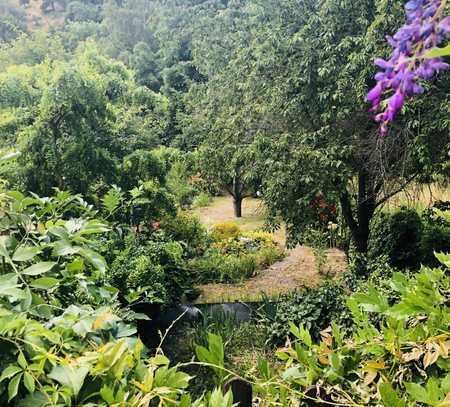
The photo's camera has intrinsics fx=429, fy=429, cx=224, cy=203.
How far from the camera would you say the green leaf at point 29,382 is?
1.89 feet

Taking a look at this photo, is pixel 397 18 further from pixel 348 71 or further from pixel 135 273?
pixel 135 273

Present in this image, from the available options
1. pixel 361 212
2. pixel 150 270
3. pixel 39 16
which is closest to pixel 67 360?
pixel 150 270

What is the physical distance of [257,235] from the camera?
28.3 ft

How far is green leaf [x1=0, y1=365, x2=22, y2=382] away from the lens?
57cm

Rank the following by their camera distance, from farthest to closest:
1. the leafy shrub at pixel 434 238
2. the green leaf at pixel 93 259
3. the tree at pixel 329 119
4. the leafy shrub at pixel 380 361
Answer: the leafy shrub at pixel 434 238, the tree at pixel 329 119, the green leaf at pixel 93 259, the leafy shrub at pixel 380 361

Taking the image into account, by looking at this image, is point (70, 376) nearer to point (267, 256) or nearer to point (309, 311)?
point (309, 311)

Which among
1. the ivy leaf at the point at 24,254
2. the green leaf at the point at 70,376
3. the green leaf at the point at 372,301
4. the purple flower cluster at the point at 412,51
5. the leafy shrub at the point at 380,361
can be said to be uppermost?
the purple flower cluster at the point at 412,51

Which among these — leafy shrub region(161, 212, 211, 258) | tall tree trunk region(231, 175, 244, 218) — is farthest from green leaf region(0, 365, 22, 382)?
tall tree trunk region(231, 175, 244, 218)

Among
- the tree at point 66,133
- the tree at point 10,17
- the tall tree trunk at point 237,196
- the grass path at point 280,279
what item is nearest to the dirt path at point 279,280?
the grass path at point 280,279

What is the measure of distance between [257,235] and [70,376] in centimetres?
809

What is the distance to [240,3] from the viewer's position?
548 inches

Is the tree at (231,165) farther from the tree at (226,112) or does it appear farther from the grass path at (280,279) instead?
the grass path at (280,279)

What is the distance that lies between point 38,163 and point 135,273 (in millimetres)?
2499

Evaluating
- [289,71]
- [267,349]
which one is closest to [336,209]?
[289,71]
